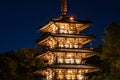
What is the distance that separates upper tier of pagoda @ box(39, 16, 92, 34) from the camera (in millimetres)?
62594

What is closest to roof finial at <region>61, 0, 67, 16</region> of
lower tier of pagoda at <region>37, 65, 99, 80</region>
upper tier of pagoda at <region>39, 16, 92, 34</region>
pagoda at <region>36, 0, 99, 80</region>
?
pagoda at <region>36, 0, 99, 80</region>

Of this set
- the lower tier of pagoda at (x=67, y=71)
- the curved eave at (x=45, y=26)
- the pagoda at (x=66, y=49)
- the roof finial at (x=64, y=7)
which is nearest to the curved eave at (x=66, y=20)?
the pagoda at (x=66, y=49)

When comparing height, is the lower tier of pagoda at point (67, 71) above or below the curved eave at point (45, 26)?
below

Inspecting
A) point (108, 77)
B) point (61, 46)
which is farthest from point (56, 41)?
point (108, 77)

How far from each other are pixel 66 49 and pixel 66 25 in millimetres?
3442

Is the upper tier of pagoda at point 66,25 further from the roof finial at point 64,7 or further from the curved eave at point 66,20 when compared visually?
the roof finial at point 64,7

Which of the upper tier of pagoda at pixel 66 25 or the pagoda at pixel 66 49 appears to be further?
the upper tier of pagoda at pixel 66 25

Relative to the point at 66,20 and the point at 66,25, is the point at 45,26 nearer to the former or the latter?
the point at 66,25

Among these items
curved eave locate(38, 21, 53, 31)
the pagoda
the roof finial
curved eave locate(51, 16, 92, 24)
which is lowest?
the pagoda

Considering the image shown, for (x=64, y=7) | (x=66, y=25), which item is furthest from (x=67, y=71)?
(x=64, y=7)

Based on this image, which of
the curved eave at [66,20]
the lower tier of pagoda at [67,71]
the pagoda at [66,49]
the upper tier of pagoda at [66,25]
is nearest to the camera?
the lower tier of pagoda at [67,71]

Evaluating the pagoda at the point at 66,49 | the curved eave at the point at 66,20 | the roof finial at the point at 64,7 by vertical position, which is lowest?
the pagoda at the point at 66,49

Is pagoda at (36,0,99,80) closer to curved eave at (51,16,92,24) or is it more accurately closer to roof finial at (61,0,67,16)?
curved eave at (51,16,92,24)

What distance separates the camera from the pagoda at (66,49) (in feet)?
200
